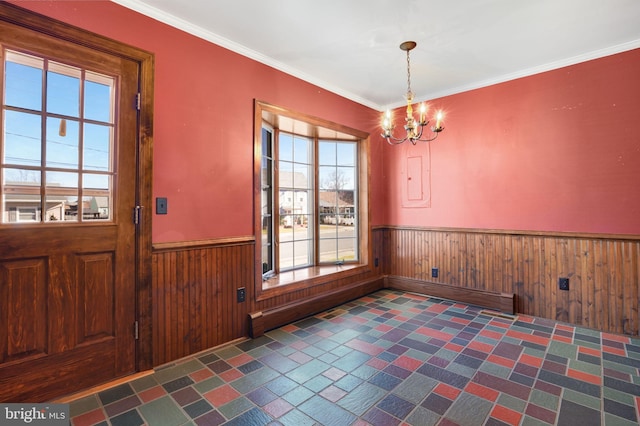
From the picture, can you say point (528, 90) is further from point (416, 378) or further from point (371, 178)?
point (416, 378)

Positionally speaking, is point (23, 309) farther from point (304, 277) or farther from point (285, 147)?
point (285, 147)

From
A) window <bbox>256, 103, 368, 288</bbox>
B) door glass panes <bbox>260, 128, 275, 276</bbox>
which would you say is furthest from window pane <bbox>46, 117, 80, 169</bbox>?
door glass panes <bbox>260, 128, 275, 276</bbox>

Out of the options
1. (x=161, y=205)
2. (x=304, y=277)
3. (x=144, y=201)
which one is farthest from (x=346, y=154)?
(x=144, y=201)

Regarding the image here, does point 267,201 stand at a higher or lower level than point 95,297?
higher

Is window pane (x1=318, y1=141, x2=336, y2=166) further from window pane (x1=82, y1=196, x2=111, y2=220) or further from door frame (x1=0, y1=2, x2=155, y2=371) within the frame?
window pane (x1=82, y1=196, x2=111, y2=220)

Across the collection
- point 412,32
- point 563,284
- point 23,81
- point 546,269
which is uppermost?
point 412,32

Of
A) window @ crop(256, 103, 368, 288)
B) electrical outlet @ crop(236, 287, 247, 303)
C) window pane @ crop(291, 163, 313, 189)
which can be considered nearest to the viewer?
electrical outlet @ crop(236, 287, 247, 303)

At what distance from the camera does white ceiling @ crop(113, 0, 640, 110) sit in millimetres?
2398

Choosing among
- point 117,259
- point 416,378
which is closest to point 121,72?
point 117,259

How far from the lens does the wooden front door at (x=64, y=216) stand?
1.86m

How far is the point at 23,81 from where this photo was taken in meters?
1.90

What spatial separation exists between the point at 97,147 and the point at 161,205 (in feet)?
1.91

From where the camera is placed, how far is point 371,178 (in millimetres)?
4590

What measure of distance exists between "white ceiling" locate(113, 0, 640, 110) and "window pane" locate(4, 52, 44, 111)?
0.80 m
